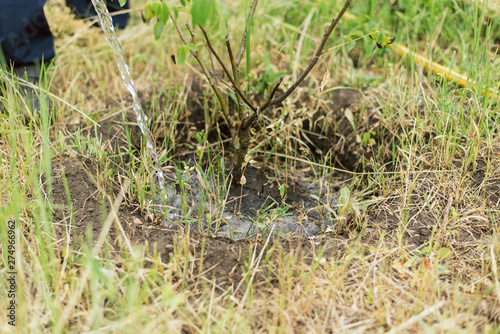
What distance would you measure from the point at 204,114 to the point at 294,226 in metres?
0.92

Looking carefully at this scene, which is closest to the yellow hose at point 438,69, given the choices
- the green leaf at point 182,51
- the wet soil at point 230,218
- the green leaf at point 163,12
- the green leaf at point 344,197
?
the wet soil at point 230,218

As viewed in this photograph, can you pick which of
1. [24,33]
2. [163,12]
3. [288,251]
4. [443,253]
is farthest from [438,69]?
[24,33]

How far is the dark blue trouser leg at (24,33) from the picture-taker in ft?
6.57

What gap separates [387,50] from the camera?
101 inches

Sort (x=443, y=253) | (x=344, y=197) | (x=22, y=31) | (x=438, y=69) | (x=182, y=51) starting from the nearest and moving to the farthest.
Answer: (x=182, y=51), (x=443, y=253), (x=344, y=197), (x=22, y=31), (x=438, y=69)

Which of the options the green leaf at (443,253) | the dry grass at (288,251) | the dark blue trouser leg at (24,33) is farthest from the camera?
the dark blue trouser leg at (24,33)

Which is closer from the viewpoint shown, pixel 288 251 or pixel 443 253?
pixel 443 253

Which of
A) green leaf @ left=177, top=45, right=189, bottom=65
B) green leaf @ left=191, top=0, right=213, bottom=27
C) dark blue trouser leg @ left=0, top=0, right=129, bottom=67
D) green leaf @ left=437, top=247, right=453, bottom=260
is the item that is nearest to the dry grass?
green leaf @ left=437, top=247, right=453, bottom=260

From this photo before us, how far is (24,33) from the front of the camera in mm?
2049

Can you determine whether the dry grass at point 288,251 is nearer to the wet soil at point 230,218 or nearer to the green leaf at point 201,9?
the wet soil at point 230,218

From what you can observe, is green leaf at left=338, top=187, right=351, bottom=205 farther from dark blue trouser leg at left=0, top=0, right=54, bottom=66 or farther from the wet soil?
dark blue trouser leg at left=0, top=0, right=54, bottom=66

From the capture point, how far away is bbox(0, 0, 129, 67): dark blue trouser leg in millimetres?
2002

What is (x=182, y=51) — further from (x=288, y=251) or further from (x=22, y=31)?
(x=22, y=31)

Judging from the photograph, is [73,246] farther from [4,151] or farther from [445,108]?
[445,108]
